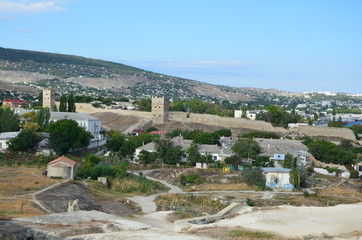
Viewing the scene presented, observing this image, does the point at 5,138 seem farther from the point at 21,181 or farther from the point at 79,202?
the point at 79,202

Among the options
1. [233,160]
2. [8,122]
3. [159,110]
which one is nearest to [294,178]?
[233,160]

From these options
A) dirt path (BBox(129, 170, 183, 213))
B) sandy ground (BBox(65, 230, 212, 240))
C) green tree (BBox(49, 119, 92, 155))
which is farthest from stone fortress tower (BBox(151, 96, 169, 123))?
sandy ground (BBox(65, 230, 212, 240))

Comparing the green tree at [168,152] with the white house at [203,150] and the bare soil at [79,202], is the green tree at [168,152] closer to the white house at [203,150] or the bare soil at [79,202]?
the white house at [203,150]

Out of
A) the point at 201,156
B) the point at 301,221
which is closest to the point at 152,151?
the point at 201,156

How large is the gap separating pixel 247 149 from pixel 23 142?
772 inches

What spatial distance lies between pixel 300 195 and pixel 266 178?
3.96m

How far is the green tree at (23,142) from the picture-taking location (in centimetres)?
4612

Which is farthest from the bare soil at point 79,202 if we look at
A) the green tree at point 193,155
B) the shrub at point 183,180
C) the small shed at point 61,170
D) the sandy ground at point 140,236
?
the green tree at point 193,155

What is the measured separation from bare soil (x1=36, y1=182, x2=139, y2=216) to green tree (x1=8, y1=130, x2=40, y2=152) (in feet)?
51.6

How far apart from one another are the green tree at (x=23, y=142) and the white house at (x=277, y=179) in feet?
68.8

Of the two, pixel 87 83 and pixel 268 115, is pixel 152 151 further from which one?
pixel 87 83

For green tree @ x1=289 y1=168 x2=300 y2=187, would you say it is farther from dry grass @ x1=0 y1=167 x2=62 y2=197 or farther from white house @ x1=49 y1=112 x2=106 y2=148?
white house @ x1=49 y1=112 x2=106 y2=148

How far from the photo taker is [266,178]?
1531 inches

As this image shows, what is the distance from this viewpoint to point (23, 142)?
46156 millimetres
